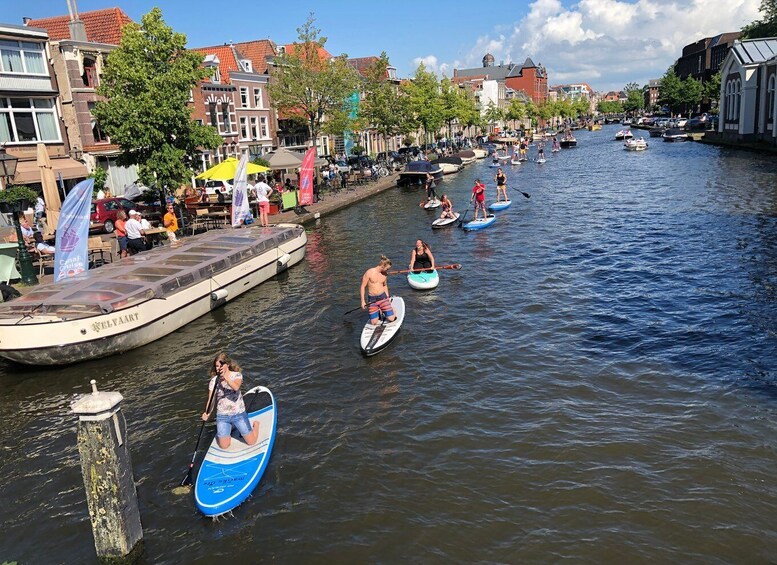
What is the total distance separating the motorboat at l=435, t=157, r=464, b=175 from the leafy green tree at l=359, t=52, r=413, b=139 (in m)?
6.25

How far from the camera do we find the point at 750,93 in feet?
234

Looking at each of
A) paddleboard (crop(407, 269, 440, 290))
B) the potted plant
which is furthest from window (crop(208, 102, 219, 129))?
paddleboard (crop(407, 269, 440, 290))

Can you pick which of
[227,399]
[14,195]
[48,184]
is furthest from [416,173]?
[227,399]

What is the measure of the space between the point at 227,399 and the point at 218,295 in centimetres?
848

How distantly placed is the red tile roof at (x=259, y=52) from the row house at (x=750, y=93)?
52.2 m

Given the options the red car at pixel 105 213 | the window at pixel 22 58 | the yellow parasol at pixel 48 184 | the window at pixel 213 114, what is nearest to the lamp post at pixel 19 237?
the yellow parasol at pixel 48 184

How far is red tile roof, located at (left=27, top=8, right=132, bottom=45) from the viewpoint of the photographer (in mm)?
41125

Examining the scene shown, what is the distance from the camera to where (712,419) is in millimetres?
10695

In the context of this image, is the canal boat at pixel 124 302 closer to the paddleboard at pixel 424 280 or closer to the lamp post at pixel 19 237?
the lamp post at pixel 19 237

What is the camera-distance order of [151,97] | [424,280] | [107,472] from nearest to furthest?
[107,472] → [424,280] → [151,97]

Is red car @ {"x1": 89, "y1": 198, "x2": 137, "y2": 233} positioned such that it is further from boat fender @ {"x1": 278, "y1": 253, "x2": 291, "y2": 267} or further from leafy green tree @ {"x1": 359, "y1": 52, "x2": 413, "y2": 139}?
leafy green tree @ {"x1": 359, "y1": 52, "x2": 413, "y2": 139}

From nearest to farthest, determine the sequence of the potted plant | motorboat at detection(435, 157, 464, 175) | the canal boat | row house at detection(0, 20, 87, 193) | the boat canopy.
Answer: the canal boat
the boat canopy
the potted plant
row house at detection(0, 20, 87, 193)
motorboat at detection(435, 157, 464, 175)

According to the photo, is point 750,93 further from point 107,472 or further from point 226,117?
point 107,472

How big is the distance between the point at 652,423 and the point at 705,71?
161462 mm
